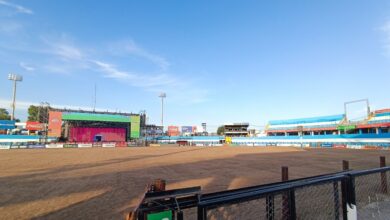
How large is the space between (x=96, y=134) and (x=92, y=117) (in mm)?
8045

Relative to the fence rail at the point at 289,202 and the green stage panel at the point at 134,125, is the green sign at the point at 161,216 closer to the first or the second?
the fence rail at the point at 289,202

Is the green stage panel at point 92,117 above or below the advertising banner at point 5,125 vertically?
above

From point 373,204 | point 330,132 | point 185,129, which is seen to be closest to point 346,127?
point 330,132

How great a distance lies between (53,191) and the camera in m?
8.90

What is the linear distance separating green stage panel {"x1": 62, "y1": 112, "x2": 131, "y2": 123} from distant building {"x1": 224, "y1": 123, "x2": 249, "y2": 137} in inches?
2117

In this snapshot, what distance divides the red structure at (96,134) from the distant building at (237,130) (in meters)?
51.7

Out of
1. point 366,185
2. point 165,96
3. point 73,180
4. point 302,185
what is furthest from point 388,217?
point 165,96

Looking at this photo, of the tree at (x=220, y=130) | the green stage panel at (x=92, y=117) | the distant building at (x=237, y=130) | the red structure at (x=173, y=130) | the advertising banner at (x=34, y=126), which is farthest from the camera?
the tree at (x=220, y=130)

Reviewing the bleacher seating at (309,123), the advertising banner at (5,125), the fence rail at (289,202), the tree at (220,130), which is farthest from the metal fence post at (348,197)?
the tree at (220,130)

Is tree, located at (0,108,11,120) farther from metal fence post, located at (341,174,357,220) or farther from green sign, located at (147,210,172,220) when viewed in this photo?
metal fence post, located at (341,174,357,220)

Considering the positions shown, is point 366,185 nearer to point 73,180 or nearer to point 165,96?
point 73,180

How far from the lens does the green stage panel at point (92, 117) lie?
2429 inches

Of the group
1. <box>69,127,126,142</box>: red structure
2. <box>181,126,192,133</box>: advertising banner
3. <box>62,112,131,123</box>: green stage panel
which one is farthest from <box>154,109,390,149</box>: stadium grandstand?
Result: <box>62,112,131,123</box>: green stage panel

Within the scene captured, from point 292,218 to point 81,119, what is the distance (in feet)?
218
